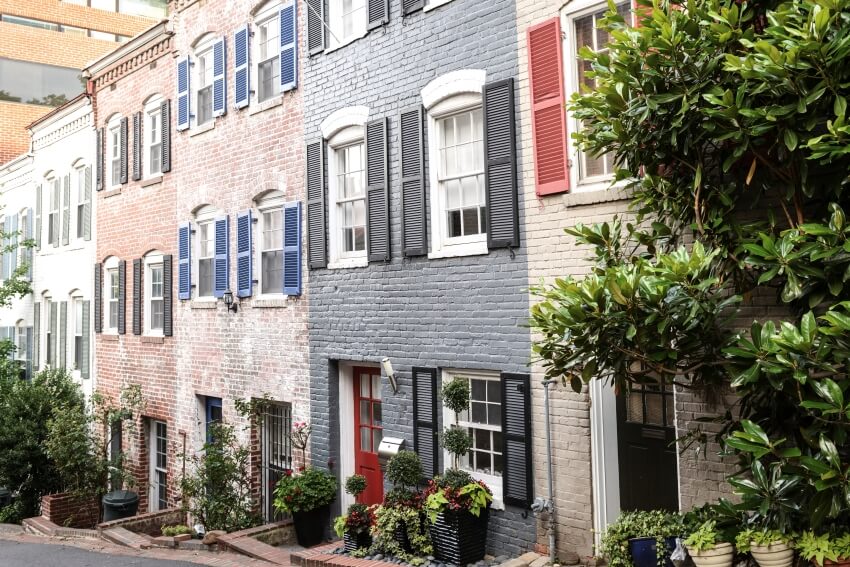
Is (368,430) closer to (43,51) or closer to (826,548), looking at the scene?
(826,548)

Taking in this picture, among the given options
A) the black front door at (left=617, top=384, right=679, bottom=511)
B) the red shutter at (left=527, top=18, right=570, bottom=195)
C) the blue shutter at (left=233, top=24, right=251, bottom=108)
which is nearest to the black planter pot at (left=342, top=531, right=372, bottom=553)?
the black front door at (left=617, top=384, right=679, bottom=511)

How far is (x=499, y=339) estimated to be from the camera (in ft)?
31.0

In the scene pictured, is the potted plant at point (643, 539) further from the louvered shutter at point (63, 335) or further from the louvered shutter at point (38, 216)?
the louvered shutter at point (38, 216)

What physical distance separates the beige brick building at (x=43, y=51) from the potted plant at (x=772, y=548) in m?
26.5

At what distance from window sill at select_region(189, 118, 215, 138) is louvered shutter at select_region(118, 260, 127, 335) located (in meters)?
3.92

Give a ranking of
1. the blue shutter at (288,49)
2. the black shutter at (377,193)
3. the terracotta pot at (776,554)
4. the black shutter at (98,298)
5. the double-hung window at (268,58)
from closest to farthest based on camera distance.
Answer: the terracotta pot at (776,554), the black shutter at (377,193), the blue shutter at (288,49), the double-hung window at (268,58), the black shutter at (98,298)

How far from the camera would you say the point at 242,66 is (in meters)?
14.0

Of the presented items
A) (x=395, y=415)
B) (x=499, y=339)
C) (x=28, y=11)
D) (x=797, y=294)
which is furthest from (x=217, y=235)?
(x=28, y=11)

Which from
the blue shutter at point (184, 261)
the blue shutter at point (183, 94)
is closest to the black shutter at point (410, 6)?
the blue shutter at point (183, 94)

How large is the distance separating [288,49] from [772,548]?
10.1m

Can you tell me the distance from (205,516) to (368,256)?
5.47 metres

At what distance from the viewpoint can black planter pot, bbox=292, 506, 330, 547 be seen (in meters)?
11.4

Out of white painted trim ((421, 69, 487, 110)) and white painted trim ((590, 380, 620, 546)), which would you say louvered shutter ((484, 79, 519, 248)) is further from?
white painted trim ((590, 380, 620, 546))

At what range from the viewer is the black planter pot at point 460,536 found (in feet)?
29.8
